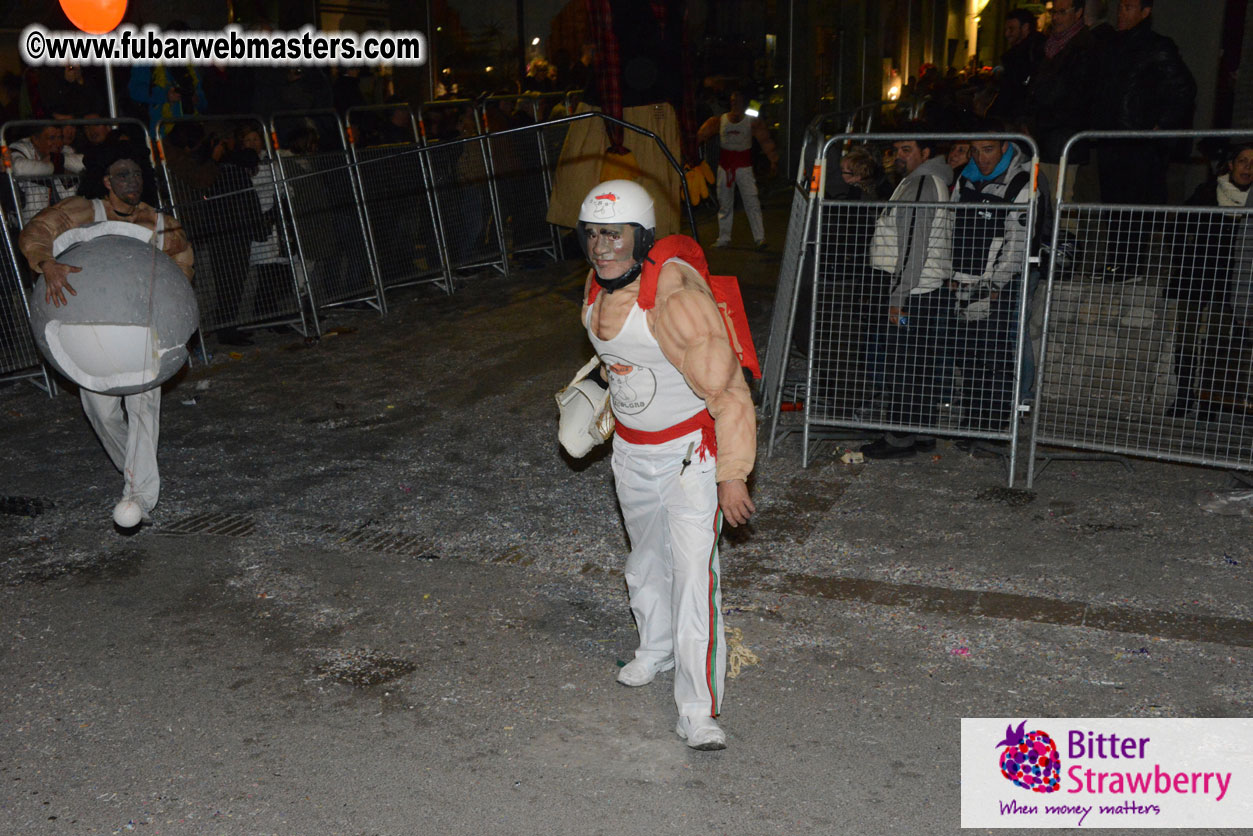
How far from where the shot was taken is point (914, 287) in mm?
6719

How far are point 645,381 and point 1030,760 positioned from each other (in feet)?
6.08

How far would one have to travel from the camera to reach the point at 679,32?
9.11 meters

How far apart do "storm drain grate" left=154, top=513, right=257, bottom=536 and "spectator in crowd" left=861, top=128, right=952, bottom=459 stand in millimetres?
3759

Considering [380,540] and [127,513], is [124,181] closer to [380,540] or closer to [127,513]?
[127,513]

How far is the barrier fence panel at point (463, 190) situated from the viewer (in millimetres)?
12375

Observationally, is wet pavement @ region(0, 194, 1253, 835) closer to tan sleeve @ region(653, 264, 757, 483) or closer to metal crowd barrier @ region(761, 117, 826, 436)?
metal crowd barrier @ region(761, 117, 826, 436)

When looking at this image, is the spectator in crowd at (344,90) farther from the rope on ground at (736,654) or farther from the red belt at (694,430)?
the red belt at (694,430)

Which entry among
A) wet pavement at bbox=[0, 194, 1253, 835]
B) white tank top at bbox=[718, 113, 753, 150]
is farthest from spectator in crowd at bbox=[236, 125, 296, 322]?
white tank top at bbox=[718, 113, 753, 150]

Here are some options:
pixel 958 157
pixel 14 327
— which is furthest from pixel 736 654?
pixel 14 327

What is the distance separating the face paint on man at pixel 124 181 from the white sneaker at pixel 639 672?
3657 mm

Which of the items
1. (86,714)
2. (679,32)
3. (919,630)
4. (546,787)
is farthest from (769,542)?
(679,32)

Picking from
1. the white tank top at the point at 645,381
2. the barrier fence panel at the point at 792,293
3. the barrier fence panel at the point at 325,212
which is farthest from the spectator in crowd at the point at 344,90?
the white tank top at the point at 645,381

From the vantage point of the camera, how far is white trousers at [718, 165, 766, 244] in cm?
1391

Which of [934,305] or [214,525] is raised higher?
[934,305]
